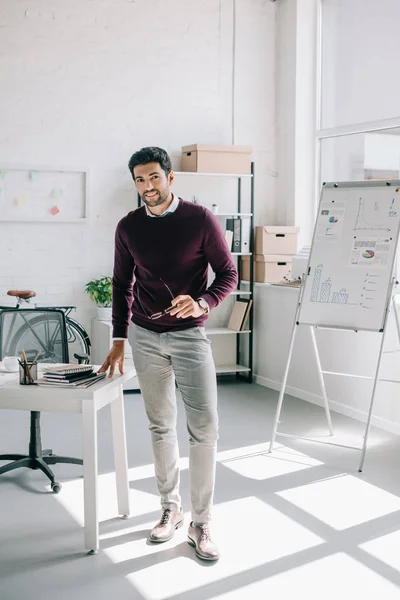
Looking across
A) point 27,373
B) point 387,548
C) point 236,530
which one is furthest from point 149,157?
point 387,548

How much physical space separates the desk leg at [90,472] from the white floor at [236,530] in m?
0.11

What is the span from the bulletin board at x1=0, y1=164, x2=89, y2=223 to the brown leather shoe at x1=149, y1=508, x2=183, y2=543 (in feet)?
11.8

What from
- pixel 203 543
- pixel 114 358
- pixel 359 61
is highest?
pixel 359 61

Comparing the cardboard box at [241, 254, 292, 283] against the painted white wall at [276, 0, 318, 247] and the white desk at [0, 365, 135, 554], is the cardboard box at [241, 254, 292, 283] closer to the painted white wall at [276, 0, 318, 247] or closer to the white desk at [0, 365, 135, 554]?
the painted white wall at [276, 0, 318, 247]

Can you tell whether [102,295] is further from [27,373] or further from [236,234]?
[27,373]

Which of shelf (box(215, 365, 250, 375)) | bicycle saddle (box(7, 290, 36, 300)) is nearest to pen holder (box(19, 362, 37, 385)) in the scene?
bicycle saddle (box(7, 290, 36, 300))

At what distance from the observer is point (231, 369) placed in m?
6.81

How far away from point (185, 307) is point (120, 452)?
0.93m

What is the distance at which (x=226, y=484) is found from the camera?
13.2 ft

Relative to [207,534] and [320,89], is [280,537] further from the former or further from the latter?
[320,89]

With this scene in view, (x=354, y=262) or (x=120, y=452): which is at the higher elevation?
(x=354, y=262)

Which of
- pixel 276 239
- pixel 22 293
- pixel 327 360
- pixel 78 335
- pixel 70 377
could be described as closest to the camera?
pixel 70 377

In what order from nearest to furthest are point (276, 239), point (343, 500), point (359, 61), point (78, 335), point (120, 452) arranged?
1. point (120, 452)
2. point (343, 500)
3. point (359, 61)
4. point (78, 335)
5. point (276, 239)

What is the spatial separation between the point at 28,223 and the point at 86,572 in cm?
390
